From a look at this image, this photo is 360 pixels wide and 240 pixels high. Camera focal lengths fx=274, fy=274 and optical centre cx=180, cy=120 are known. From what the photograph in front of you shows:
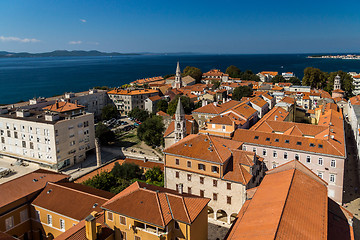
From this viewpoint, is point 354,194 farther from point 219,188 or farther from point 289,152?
point 219,188

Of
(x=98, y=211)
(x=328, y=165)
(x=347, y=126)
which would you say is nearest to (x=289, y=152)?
(x=328, y=165)

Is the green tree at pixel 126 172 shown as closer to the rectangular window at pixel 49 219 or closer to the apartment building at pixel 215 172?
Answer: the apartment building at pixel 215 172

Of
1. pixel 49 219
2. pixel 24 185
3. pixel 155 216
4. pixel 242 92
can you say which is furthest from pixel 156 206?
pixel 242 92

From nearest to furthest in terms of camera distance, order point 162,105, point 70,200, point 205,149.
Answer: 1. point 70,200
2. point 205,149
3. point 162,105

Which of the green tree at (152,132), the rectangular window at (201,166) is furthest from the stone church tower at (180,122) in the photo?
the green tree at (152,132)

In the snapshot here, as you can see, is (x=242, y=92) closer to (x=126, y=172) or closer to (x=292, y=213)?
(x=126, y=172)

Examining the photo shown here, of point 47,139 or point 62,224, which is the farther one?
point 47,139
